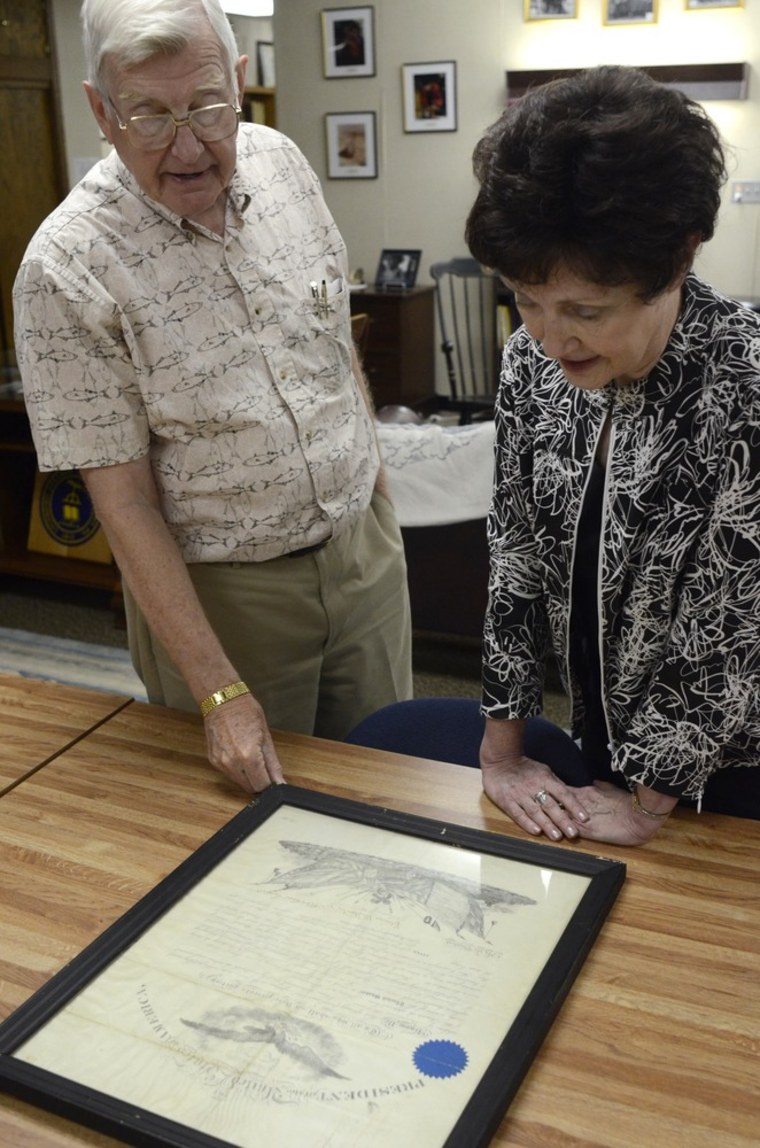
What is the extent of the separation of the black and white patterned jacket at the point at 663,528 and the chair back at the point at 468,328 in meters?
5.69

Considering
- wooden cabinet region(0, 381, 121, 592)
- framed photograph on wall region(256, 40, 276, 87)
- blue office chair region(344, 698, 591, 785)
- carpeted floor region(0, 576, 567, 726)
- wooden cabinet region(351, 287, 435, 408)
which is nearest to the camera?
blue office chair region(344, 698, 591, 785)

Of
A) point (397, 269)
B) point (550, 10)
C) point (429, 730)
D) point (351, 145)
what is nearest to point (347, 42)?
point (351, 145)

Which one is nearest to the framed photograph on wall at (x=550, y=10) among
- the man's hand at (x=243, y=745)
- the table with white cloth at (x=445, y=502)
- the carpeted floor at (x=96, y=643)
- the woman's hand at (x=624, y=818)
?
the table with white cloth at (x=445, y=502)

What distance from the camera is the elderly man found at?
155cm

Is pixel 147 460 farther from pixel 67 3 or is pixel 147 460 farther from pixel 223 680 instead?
pixel 67 3

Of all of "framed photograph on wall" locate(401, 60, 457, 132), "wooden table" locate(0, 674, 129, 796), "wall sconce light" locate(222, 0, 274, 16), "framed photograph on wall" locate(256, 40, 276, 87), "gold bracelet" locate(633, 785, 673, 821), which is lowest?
"wooden table" locate(0, 674, 129, 796)

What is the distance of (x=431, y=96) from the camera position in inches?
283

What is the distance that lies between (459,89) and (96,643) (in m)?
4.52

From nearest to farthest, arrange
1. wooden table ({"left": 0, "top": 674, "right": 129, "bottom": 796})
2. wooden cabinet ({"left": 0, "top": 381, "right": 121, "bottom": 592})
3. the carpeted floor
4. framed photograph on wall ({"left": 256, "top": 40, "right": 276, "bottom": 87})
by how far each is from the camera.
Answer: wooden table ({"left": 0, "top": 674, "right": 129, "bottom": 796})
the carpeted floor
wooden cabinet ({"left": 0, "top": 381, "right": 121, "bottom": 592})
framed photograph on wall ({"left": 256, "top": 40, "right": 276, "bottom": 87})

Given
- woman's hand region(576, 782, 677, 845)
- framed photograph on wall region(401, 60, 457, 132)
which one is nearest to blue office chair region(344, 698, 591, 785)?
woman's hand region(576, 782, 677, 845)

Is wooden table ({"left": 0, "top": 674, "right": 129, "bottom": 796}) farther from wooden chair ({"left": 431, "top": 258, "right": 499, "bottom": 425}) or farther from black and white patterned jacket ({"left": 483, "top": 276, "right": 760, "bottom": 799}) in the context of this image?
wooden chair ({"left": 431, "top": 258, "right": 499, "bottom": 425})

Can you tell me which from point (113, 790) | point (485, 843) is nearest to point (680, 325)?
point (485, 843)

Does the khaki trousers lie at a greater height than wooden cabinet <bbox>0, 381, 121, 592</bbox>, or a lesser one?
greater

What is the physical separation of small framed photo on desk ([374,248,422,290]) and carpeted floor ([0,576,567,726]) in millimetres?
3332
